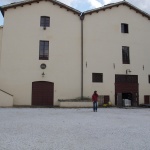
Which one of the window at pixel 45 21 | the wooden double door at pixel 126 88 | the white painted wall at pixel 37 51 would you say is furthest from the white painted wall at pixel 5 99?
the wooden double door at pixel 126 88

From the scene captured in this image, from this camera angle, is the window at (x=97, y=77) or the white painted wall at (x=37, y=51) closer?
the white painted wall at (x=37, y=51)

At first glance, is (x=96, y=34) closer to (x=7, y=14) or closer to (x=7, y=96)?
(x=7, y=14)

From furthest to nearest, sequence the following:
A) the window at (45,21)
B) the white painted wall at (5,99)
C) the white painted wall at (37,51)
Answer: the window at (45,21) < the white painted wall at (37,51) < the white painted wall at (5,99)

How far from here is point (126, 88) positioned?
23328mm

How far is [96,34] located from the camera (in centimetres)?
2300

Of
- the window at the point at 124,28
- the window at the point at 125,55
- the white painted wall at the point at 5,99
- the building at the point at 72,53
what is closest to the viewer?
the white painted wall at the point at 5,99

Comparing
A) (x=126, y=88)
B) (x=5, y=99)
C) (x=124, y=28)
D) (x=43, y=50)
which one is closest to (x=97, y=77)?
(x=126, y=88)

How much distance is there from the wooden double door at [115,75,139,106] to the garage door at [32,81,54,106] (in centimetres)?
714

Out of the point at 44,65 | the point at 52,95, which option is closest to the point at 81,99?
the point at 52,95

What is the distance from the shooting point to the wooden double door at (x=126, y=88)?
904 inches

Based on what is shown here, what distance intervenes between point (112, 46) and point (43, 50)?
7593 mm

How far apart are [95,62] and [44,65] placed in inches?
215

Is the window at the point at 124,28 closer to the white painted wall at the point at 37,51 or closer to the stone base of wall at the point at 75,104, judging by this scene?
the white painted wall at the point at 37,51

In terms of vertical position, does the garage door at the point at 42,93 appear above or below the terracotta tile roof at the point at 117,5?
below
